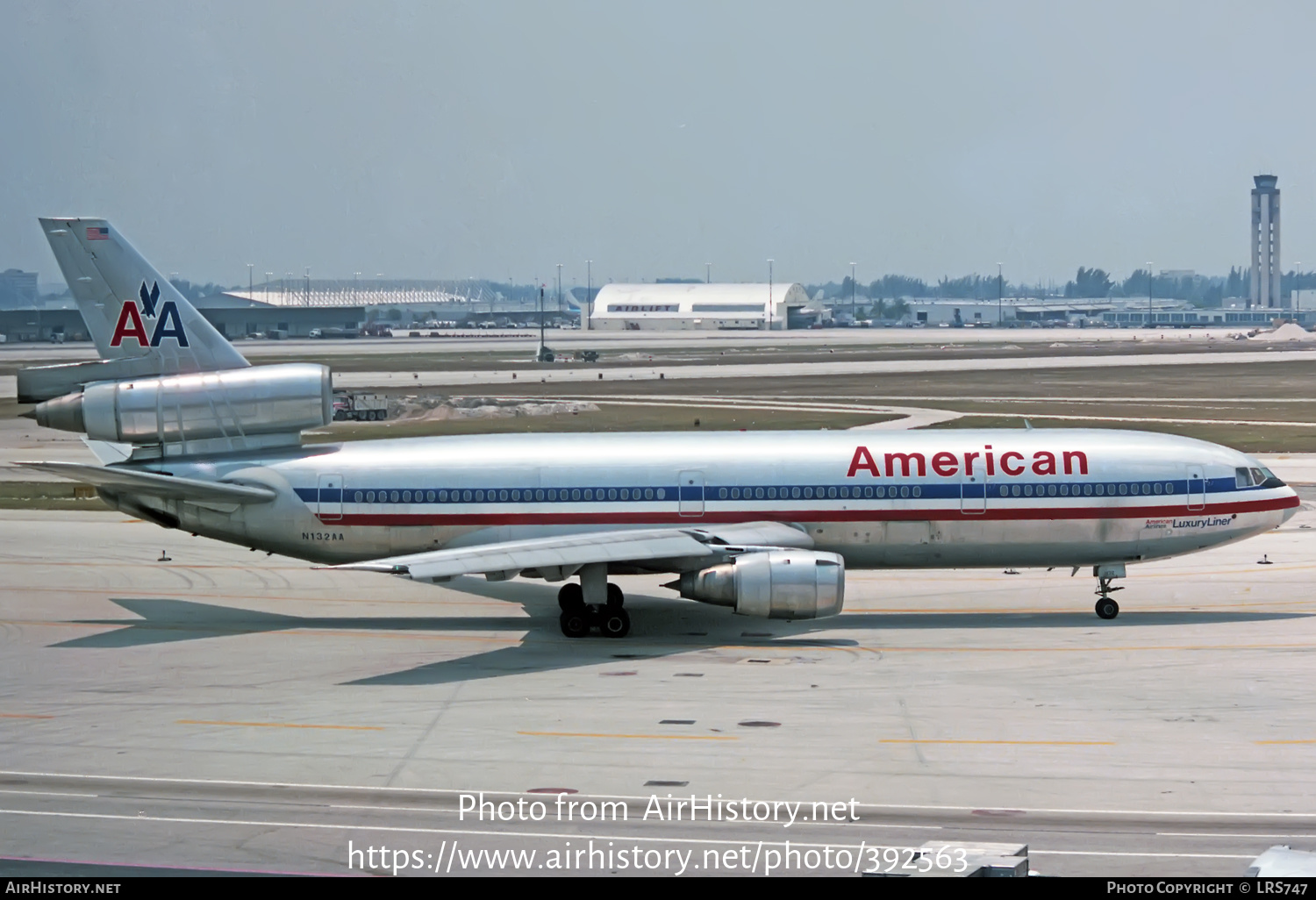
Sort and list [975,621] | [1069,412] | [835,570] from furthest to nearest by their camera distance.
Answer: [1069,412] < [975,621] < [835,570]

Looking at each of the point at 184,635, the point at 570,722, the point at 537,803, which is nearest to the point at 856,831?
the point at 537,803

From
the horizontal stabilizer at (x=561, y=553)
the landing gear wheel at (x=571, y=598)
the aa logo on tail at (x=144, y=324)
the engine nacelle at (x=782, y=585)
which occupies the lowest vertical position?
the landing gear wheel at (x=571, y=598)

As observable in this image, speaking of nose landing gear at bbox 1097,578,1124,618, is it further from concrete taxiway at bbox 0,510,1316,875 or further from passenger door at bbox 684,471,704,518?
passenger door at bbox 684,471,704,518

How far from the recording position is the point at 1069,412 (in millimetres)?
94000

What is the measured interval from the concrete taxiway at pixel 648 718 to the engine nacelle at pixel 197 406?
5.00 meters

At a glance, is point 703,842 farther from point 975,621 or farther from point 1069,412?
point 1069,412

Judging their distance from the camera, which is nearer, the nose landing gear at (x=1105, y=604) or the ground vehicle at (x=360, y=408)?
the nose landing gear at (x=1105, y=604)

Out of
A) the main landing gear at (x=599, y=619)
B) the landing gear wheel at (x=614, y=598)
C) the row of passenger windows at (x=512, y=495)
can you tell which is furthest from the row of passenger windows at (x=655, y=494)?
the main landing gear at (x=599, y=619)

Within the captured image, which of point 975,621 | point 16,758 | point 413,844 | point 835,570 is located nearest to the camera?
point 413,844

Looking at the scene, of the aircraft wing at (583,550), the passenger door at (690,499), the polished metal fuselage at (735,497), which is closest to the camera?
the aircraft wing at (583,550)

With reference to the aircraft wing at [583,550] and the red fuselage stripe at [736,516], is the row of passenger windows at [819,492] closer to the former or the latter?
the red fuselage stripe at [736,516]

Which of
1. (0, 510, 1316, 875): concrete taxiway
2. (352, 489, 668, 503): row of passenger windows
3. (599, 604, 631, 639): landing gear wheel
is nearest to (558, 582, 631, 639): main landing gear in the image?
(599, 604, 631, 639): landing gear wheel

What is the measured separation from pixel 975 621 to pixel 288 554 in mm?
18030

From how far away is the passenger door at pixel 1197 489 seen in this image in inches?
1519
